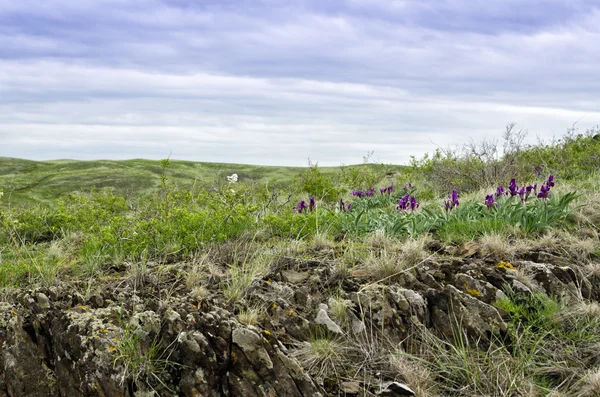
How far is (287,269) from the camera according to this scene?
4.66m

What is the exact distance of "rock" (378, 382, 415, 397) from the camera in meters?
3.28

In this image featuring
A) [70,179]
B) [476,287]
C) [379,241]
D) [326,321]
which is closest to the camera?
[326,321]

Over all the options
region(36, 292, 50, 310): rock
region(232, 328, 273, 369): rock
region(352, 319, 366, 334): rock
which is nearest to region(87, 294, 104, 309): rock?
region(36, 292, 50, 310): rock

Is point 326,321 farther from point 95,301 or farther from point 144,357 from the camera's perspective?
point 95,301

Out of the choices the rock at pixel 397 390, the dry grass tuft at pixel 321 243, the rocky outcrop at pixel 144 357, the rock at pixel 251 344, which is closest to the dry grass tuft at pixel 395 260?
the dry grass tuft at pixel 321 243

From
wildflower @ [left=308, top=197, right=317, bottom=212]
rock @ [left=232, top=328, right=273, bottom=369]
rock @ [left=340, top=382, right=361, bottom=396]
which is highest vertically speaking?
wildflower @ [left=308, top=197, right=317, bottom=212]

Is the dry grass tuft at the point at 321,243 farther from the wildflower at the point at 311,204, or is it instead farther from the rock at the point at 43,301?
the rock at the point at 43,301

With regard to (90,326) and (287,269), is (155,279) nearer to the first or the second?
(90,326)

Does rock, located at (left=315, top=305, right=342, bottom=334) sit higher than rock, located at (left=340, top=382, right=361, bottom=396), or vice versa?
rock, located at (left=315, top=305, right=342, bottom=334)

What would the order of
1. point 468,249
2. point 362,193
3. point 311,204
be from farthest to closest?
point 362,193, point 311,204, point 468,249

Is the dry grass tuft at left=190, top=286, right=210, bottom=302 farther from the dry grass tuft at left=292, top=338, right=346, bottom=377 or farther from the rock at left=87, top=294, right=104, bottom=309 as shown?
the dry grass tuft at left=292, top=338, right=346, bottom=377

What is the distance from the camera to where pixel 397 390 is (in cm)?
331

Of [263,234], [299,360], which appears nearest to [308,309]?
[299,360]

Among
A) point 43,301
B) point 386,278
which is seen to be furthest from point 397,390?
point 43,301
